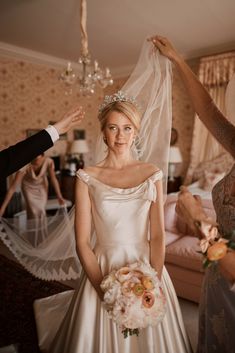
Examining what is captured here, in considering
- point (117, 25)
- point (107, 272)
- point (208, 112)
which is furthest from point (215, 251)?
point (117, 25)

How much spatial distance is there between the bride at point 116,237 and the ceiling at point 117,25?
3.08 m

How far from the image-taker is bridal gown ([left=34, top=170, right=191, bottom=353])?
1.32m

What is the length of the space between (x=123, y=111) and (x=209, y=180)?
4206 millimetres

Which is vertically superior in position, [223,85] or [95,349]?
[223,85]

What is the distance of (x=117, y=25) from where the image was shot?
439 centimetres

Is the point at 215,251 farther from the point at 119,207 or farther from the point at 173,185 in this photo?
the point at 173,185

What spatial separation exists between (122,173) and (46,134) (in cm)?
46

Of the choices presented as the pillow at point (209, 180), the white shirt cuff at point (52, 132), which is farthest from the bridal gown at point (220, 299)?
the pillow at point (209, 180)

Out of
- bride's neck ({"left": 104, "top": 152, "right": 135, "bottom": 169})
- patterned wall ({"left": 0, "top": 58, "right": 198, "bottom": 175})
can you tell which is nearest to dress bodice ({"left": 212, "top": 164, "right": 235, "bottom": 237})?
bride's neck ({"left": 104, "top": 152, "right": 135, "bottom": 169})

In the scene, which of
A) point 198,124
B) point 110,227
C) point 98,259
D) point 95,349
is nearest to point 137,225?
point 110,227

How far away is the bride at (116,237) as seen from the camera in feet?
4.37

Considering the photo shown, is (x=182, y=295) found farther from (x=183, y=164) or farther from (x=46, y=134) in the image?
(x=183, y=164)

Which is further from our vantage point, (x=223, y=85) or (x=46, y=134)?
(x=223, y=85)

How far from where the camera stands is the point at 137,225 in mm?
1414
